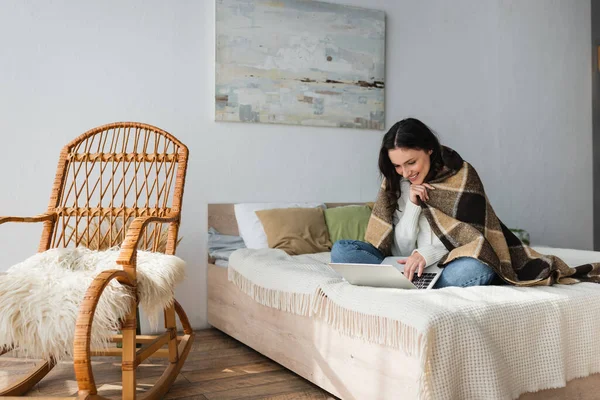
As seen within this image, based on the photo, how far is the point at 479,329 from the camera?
146cm

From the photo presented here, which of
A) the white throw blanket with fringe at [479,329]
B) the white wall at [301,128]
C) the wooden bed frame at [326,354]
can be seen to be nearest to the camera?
the white throw blanket with fringe at [479,329]

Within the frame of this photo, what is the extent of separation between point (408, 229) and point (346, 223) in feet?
2.88

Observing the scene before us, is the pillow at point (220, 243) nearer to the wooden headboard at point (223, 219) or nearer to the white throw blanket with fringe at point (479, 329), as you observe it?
the wooden headboard at point (223, 219)

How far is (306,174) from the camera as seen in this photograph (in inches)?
130

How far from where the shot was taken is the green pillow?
298 cm

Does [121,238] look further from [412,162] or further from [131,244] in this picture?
[412,162]

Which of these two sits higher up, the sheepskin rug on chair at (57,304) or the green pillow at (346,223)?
the green pillow at (346,223)

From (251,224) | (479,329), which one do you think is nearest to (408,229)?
(479,329)

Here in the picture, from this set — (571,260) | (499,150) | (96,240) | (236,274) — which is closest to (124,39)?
(96,240)

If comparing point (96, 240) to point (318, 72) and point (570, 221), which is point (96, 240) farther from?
point (570, 221)

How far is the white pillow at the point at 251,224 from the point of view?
2867 millimetres

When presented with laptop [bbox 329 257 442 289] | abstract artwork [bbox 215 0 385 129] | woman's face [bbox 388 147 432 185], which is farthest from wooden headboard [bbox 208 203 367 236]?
laptop [bbox 329 257 442 289]

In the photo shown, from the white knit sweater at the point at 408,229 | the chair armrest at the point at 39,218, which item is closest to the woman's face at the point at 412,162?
the white knit sweater at the point at 408,229

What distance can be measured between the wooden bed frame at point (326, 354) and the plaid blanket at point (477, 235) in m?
0.36
